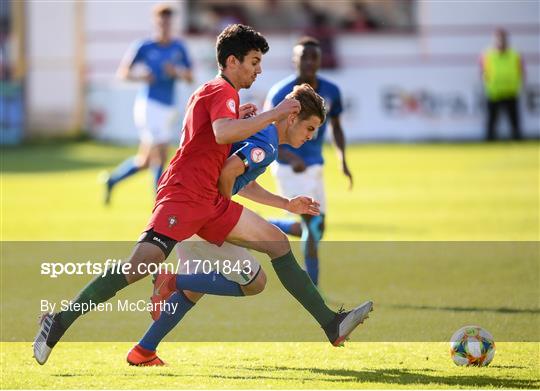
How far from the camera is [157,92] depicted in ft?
54.5

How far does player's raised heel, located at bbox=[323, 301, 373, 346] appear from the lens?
7.30 m

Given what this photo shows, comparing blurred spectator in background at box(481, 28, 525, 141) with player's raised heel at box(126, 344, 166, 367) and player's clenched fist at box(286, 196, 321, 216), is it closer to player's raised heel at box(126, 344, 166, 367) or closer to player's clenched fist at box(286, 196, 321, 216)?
player's clenched fist at box(286, 196, 321, 216)

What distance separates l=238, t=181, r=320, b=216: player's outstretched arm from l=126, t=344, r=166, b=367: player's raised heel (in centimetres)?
112

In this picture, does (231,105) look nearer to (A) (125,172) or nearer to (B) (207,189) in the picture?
(B) (207,189)

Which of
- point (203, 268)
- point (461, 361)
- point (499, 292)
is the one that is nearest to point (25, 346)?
point (203, 268)

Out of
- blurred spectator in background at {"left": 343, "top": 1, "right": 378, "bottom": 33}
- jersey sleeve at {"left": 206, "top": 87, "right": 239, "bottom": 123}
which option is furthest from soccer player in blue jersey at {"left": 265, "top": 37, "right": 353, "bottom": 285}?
blurred spectator in background at {"left": 343, "top": 1, "right": 378, "bottom": 33}

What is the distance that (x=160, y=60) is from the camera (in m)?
16.6

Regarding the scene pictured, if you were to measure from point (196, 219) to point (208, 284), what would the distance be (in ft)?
1.69

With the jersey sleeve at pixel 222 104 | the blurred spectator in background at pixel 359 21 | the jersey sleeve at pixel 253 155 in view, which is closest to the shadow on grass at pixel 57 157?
the blurred spectator in background at pixel 359 21

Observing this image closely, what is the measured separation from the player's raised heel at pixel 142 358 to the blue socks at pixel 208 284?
43cm

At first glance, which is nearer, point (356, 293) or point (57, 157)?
point (356, 293)

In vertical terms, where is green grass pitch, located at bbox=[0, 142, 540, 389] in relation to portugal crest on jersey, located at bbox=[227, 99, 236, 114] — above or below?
below

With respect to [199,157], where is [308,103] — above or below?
above

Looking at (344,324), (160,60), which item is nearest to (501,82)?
(160,60)
